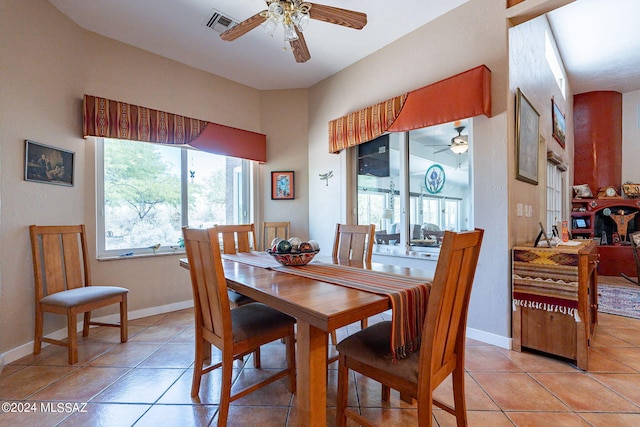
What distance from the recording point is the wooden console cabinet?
1.97 meters

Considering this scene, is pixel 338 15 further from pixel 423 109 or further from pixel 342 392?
pixel 342 392

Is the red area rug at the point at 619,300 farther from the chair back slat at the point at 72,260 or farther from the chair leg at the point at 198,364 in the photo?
the chair back slat at the point at 72,260

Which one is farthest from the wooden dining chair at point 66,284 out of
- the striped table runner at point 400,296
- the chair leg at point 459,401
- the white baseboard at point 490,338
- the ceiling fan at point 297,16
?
the white baseboard at point 490,338

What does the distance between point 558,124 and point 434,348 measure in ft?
15.5

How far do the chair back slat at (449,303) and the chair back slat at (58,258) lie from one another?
112 inches

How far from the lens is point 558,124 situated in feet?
13.7

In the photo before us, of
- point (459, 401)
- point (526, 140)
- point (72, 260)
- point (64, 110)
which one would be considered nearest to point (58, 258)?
point (72, 260)

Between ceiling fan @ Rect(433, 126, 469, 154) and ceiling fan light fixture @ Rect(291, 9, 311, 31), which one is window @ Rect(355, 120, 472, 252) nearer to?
ceiling fan @ Rect(433, 126, 469, 154)

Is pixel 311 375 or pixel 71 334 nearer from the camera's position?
pixel 311 375

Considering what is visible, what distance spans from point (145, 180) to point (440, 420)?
346 centimetres

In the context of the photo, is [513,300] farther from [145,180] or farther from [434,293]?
[145,180]

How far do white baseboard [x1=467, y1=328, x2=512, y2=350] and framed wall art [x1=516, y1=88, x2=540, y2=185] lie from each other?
4.49 ft

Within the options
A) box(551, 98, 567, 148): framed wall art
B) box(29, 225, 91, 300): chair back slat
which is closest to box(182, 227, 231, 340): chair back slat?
box(29, 225, 91, 300): chair back slat

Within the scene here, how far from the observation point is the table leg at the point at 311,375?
1.11 meters
